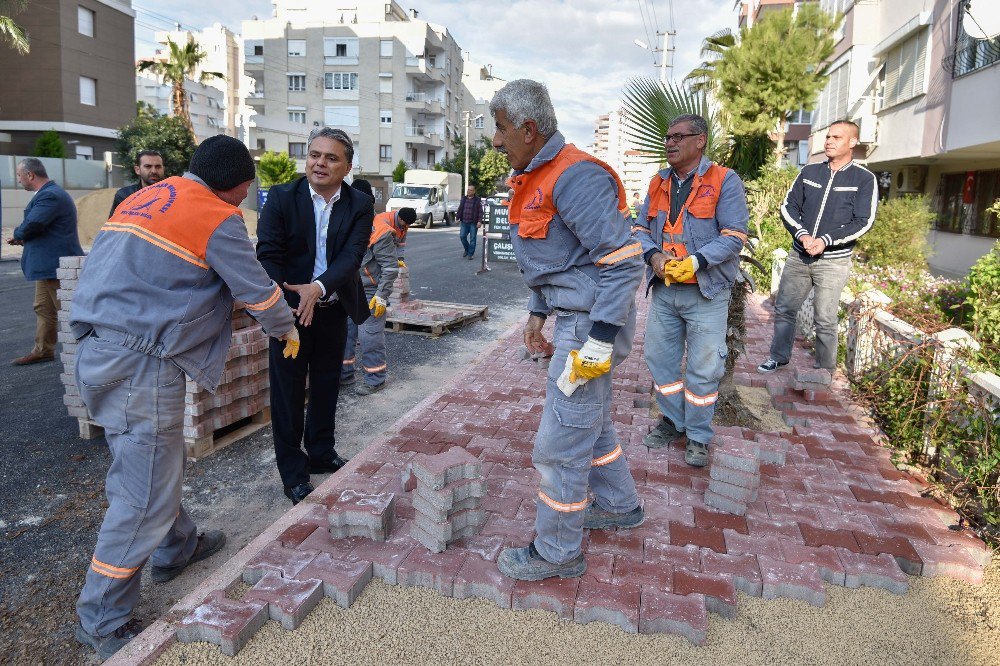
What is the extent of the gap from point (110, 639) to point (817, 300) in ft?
18.3

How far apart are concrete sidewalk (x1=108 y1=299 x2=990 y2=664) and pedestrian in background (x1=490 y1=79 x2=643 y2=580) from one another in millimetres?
241

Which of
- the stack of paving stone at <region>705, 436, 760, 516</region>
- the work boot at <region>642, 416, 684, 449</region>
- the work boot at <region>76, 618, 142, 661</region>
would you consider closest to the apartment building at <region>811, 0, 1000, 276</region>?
the work boot at <region>642, 416, 684, 449</region>

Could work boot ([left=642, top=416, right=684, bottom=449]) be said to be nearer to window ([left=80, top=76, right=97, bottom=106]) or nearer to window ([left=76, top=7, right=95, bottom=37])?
window ([left=80, top=76, right=97, bottom=106])

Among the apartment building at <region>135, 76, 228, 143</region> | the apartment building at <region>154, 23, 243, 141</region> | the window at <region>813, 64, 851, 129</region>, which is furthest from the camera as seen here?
the apartment building at <region>154, 23, 243, 141</region>

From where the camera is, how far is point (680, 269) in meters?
3.91

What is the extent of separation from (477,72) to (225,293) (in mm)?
91484

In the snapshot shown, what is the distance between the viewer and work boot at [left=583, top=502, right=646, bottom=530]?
3.17 m

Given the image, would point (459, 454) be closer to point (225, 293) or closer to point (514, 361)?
point (225, 293)

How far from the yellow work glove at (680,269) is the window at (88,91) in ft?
119

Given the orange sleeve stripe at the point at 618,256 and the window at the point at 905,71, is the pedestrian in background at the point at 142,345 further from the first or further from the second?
the window at the point at 905,71

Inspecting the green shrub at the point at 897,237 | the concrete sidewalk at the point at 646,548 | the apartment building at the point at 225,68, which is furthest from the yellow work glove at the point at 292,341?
the apartment building at the point at 225,68

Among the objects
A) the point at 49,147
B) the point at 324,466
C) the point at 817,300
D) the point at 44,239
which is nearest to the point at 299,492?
the point at 324,466

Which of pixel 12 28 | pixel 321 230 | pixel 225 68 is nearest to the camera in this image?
pixel 321 230

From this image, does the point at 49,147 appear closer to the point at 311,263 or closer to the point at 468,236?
A: the point at 468,236
